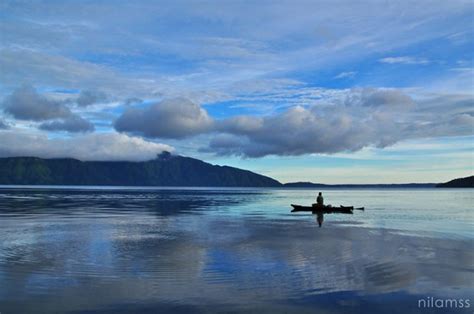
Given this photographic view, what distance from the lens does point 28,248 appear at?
30609mm

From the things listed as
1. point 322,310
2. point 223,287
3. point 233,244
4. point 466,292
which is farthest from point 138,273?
point 466,292

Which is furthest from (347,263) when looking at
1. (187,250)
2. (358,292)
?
(187,250)

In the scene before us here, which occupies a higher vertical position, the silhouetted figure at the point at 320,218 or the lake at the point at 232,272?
the lake at the point at 232,272

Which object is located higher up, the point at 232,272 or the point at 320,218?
the point at 232,272

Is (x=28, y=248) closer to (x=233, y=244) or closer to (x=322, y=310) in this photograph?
(x=233, y=244)

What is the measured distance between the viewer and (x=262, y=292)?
62.0 ft

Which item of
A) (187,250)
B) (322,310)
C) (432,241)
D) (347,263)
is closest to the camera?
(322,310)

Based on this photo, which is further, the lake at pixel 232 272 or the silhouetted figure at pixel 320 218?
the silhouetted figure at pixel 320 218

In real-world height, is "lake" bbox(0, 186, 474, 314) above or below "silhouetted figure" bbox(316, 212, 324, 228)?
above

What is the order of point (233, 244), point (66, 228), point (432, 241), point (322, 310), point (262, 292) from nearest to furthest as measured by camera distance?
point (322, 310)
point (262, 292)
point (233, 244)
point (432, 241)
point (66, 228)

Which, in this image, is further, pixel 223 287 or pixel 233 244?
pixel 233 244

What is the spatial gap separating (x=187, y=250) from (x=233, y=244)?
15.7ft

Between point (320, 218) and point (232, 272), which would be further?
point (320, 218)

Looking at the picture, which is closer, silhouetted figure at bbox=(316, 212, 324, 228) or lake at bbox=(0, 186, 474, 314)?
lake at bbox=(0, 186, 474, 314)
